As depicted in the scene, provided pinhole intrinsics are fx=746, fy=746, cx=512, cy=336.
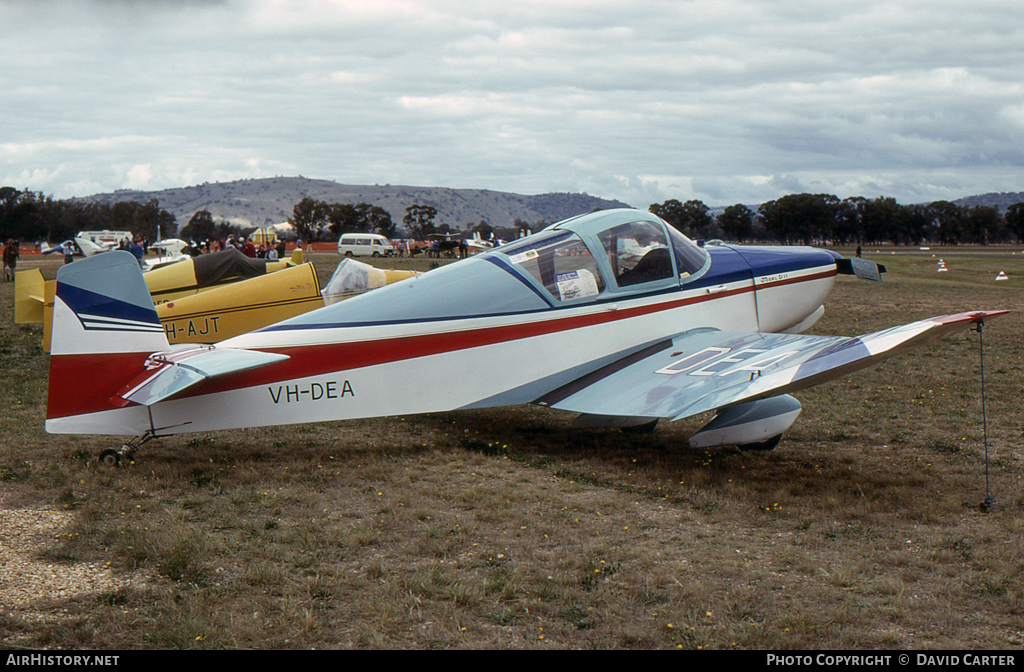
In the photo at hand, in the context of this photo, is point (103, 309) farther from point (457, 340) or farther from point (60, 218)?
point (60, 218)

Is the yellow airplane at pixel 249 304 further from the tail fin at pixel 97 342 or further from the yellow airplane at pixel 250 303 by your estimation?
the tail fin at pixel 97 342

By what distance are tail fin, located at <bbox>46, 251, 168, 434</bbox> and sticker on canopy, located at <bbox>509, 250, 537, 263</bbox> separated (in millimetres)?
2992

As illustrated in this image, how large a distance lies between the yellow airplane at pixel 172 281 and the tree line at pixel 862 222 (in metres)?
79.1

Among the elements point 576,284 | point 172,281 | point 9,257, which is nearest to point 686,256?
point 576,284

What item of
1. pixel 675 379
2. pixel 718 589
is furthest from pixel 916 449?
pixel 718 589

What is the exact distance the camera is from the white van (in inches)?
2194

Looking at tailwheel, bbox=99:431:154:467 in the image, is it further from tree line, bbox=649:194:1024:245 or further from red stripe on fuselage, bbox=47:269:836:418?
tree line, bbox=649:194:1024:245

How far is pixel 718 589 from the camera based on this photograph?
147 inches

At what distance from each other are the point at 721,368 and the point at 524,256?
1.98m

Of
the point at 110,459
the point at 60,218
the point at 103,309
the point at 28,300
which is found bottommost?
the point at 110,459

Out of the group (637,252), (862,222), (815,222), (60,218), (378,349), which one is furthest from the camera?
(60,218)

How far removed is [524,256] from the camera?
6.71 metres

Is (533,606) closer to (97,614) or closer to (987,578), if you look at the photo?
(97,614)

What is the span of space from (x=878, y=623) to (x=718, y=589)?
72cm
